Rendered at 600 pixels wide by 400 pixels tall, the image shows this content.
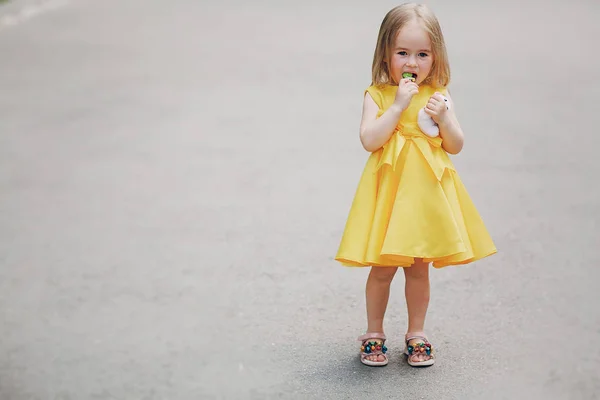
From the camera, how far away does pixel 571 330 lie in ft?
16.5

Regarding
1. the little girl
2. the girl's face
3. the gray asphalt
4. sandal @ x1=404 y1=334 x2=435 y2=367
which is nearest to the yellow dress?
the little girl

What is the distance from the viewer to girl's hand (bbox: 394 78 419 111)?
4.21m

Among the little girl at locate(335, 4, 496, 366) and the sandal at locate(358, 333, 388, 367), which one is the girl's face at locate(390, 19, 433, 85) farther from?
the sandal at locate(358, 333, 388, 367)

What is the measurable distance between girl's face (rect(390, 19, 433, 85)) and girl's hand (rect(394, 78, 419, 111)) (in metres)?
0.08

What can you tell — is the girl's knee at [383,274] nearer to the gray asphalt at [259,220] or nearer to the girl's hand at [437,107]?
the gray asphalt at [259,220]

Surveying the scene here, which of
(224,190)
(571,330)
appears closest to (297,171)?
(224,190)

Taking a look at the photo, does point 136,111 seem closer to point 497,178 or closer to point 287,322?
point 497,178

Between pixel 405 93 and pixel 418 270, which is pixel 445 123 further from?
pixel 418 270

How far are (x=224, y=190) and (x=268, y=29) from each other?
5.74 metres

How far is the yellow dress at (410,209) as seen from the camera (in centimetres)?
423

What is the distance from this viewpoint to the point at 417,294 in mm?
4523

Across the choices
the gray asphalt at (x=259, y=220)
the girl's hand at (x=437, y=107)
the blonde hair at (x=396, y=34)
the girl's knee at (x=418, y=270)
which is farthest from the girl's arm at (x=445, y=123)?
the gray asphalt at (x=259, y=220)

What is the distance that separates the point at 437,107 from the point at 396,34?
34cm

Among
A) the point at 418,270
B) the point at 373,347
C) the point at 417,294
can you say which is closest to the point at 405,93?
the point at 418,270
